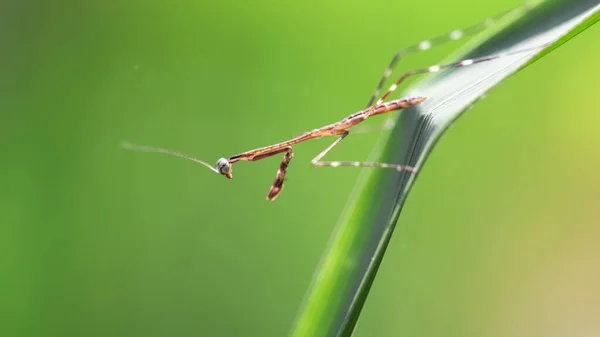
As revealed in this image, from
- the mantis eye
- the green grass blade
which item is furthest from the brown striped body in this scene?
the green grass blade

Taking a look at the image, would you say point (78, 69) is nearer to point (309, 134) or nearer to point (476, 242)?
point (309, 134)

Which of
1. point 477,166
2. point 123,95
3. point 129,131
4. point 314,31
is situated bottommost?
point 129,131

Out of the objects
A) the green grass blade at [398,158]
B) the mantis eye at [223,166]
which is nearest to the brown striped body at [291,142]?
the mantis eye at [223,166]

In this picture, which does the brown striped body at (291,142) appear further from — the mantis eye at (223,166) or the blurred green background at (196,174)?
the blurred green background at (196,174)

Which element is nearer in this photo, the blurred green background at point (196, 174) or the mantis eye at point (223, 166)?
the mantis eye at point (223, 166)

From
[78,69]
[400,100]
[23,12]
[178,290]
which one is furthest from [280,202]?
[400,100]

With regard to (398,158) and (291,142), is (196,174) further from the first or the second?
(398,158)

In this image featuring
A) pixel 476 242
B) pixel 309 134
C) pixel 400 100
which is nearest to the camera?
pixel 400 100
